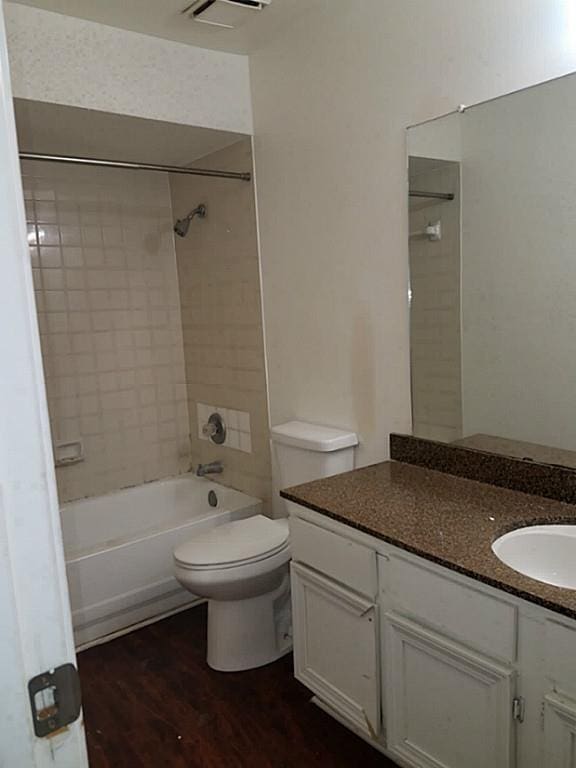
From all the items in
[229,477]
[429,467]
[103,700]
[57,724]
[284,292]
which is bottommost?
[103,700]

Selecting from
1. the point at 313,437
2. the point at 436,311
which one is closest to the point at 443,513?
the point at 436,311

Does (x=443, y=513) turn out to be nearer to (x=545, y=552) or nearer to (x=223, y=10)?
(x=545, y=552)

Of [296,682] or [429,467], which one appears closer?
[429,467]

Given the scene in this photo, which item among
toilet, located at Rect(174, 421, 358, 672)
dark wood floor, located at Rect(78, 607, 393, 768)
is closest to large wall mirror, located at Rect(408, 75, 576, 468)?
toilet, located at Rect(174, 421, 358, 672)

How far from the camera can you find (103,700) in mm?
2186

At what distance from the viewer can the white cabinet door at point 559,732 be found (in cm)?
120

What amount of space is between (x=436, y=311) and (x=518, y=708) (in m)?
1.19

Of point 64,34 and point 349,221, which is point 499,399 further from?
point 64,34

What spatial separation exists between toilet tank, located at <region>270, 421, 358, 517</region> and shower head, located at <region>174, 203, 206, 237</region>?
1.23 meters

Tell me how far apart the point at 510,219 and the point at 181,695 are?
6.52 ft

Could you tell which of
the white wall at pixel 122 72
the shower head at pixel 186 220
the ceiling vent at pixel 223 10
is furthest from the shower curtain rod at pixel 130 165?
the ceiling vent at pixel 223 10

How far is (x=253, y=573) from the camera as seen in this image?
2.20 meters

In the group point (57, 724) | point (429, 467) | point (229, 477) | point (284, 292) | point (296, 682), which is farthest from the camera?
point (229, 477)

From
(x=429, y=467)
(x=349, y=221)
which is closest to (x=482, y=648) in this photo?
(x=429, y=467)
